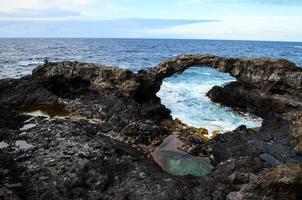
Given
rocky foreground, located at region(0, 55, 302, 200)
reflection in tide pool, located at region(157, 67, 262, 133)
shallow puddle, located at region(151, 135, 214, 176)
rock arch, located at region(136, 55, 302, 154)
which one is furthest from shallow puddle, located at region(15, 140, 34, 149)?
reflection in tide pool, located at region(157, 67, 262, 133)

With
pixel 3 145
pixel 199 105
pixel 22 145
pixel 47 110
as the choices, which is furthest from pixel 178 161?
pixel 199 105

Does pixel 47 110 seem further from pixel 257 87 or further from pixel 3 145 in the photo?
pixel 257 87

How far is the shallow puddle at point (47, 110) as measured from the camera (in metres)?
25.7

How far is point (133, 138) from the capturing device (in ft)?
68.0

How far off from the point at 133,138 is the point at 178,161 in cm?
307

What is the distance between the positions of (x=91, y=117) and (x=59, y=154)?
8.37 metres

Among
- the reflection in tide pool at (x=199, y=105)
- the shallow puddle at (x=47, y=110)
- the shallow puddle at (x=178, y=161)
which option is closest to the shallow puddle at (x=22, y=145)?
the shallow puddle at (x=178, y=161)

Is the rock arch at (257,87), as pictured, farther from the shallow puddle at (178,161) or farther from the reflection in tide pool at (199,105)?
the shallow puddle at (178,161)

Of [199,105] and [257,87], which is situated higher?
[257,87]

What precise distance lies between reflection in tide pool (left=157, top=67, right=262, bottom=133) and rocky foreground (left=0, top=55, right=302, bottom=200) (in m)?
1.47

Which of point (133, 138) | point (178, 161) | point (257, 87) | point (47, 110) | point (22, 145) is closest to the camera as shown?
point (22, 145)

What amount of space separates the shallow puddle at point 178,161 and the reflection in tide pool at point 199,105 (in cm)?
647

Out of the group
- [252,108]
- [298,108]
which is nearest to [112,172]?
[298,108]

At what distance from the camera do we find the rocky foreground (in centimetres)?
1387
